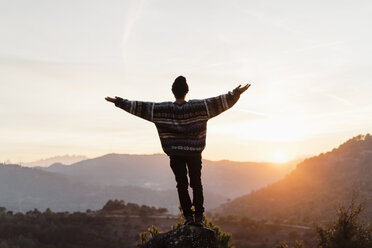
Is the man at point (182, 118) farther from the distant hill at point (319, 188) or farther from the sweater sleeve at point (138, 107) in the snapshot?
the distant hill at point (319, 188)

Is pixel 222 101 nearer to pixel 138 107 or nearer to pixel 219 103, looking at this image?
pixel 219 103

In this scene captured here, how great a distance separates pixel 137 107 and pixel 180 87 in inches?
31.4

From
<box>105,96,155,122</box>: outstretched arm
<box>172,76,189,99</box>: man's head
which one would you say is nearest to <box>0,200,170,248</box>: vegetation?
<box>105,96,155,122</box>: outstretched arm

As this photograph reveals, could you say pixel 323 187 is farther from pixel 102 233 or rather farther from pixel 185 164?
pixel 185 164

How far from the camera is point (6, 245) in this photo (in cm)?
4938

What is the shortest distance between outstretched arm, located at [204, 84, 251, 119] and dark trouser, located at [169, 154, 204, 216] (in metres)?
0.79

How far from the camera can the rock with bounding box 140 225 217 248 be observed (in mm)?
6047

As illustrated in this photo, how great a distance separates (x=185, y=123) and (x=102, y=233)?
189 feet

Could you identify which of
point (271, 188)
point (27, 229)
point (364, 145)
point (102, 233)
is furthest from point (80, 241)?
point (364, 145)

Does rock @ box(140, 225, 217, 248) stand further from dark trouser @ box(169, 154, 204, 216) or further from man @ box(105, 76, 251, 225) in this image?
man @ box(105, 76, 251, 225)

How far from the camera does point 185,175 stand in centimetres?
623

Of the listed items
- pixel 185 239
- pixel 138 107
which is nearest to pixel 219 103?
pixel 138 107

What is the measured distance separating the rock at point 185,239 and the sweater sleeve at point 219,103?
198cm

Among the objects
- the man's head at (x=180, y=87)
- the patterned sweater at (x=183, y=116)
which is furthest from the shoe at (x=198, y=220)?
the man's head at (x=180, y=87)
